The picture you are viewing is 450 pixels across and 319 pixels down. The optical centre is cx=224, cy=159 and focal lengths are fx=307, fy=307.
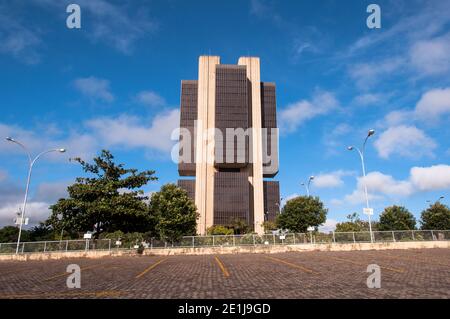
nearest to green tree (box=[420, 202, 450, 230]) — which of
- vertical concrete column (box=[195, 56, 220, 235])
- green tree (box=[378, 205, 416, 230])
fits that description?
green tree (box=[378, 205, 416, 230])

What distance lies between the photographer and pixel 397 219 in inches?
2435

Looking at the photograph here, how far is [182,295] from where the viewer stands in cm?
730

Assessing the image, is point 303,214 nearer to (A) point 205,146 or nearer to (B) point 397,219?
(B) point 397,219

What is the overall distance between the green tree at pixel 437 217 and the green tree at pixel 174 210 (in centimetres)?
4416

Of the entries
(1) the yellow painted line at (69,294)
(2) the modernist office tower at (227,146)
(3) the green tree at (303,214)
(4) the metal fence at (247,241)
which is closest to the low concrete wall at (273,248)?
(4) the metal fence at (247,241)

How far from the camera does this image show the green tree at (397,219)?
61250 millimetres

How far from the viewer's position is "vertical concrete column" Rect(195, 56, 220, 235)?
116 meters

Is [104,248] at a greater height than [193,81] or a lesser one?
lesser

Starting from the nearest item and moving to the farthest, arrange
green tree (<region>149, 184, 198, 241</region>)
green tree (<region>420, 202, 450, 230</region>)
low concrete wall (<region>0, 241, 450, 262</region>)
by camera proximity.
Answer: low concrete wall (<region>0, 241, 450, 262</region>)
green tree (<region>149, 184, 198, 241</region>)
green tree (<region>420, 202, 450, 230</region>)

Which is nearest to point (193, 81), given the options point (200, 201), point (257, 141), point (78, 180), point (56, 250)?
point (257, 141)

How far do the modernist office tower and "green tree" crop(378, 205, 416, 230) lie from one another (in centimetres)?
5307

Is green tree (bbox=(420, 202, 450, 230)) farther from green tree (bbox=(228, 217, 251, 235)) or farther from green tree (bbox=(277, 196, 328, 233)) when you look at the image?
green tree (bbox=(228, 217, 251, 235))
